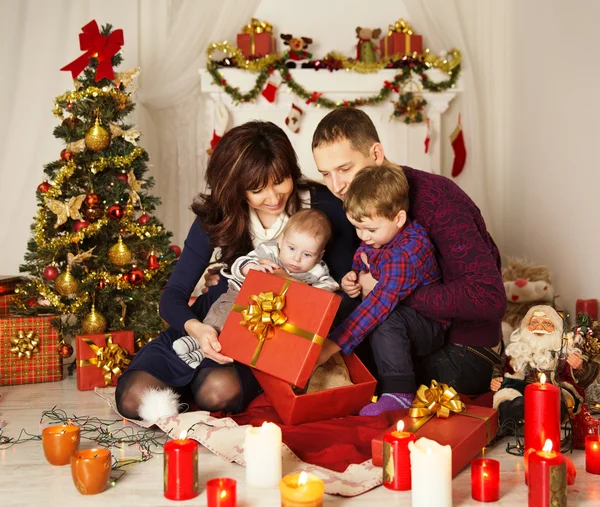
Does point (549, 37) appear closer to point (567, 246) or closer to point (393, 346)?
point (567, 246)

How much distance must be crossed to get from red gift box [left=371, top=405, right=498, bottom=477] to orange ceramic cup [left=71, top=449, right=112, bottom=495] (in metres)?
0.78

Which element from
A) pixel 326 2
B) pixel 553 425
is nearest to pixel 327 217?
pixel 553 425

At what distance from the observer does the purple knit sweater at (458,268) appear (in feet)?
8.50

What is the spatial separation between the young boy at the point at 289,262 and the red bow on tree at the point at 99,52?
1621 mm

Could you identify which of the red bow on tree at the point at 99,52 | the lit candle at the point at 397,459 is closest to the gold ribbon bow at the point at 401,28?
the red bow on tree at the point at 99,52

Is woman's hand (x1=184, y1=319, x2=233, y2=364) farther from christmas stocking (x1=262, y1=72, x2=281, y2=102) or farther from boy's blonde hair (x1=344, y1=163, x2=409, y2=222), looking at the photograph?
christmas stocking (x1=262, y1=72, x2=281, y2=102)

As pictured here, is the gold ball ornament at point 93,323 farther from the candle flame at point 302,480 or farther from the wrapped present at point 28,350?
the candle flame at point 302,480

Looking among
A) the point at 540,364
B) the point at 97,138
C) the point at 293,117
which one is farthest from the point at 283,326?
the point at 293,117

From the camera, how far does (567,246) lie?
4.48m

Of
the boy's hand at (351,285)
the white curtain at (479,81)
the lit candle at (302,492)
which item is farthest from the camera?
the white curtain at (479,81)

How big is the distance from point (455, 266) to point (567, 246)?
213 centimetres

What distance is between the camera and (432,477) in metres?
1.71

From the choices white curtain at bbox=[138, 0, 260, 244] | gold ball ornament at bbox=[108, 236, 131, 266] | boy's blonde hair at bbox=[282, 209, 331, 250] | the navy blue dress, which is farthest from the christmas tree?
white curtain at bbox=[138, 0, 260, 244]

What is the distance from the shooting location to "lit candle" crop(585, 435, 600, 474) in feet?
6.87
